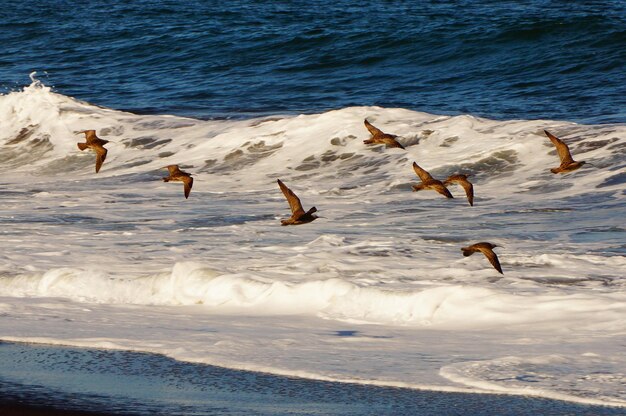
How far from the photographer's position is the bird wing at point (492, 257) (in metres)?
9.18

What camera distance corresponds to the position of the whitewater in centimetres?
749

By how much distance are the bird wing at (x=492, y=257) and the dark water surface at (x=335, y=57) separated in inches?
337

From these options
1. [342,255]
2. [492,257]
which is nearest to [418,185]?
[342,255]

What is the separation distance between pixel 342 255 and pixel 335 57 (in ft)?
48.7

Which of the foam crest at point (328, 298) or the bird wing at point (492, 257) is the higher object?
the bird wing at point (492, 257)

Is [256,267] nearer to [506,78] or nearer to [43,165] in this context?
[43,165]

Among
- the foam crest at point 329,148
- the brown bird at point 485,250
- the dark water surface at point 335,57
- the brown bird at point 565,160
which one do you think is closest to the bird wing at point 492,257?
the brown bird at point 485,250

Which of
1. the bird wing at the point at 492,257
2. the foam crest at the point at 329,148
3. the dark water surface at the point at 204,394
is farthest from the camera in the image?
the foam crest at the point at 329,148

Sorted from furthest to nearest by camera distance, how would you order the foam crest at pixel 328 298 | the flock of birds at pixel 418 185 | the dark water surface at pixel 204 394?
the flock of birds at pixel 418 185
the foam crest at pixel 328 298
the dark water surface at pixel 204 394

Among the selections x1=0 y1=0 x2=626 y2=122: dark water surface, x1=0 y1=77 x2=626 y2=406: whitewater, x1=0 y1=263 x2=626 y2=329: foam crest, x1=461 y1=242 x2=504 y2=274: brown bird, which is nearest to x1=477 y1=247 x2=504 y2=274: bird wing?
x1=461 y1=242 x2=504 y2=274: brown bird

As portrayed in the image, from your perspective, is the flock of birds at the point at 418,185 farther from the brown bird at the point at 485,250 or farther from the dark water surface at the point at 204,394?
the dark water surface at the point at 204,394

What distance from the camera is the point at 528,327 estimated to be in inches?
319

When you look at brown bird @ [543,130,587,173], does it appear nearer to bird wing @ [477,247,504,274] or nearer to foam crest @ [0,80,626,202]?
foam crest @ [0,80,626,202]

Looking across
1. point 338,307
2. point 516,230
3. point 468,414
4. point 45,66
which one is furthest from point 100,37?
point 468,414
